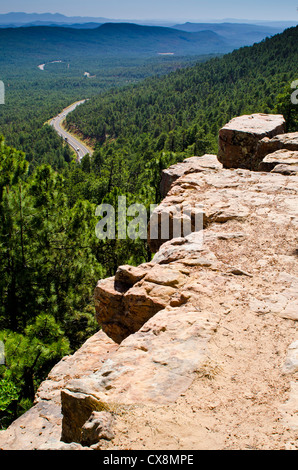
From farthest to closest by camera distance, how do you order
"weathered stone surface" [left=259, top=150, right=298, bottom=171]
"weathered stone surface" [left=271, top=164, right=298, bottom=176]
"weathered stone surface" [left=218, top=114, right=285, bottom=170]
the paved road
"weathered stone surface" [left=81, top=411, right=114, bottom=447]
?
the paved road < "weathered stone surface" [left=218, top=114, right=285, bottom=170] < "weathered stone surface" [left=259, top=150, right=298, bottom=171] < "weathered stone surface" [left=271, top=164, right=298, bottom=176] < "weathered stone surface" [left=81, top=411, right=114, bottom=447]

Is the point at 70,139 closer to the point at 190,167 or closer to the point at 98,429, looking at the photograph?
the point at 190,167

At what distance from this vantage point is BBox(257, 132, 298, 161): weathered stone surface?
1538 centimetres

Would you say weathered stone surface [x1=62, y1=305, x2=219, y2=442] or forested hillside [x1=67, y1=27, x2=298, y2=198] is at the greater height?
forested hillside [x1=67, y1=27, x2=298, y2=198]

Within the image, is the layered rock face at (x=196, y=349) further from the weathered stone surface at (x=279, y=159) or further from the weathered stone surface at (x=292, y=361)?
the weathered stone surface at (x=279, y=159)

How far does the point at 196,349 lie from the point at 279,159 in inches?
441

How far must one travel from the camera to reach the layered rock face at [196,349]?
171 inches

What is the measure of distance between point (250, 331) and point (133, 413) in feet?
8.63

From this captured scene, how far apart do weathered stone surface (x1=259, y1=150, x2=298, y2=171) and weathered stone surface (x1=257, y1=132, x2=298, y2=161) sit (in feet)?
2.18

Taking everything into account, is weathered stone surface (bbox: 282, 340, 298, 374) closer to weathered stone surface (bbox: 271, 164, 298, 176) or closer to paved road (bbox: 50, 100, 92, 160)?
weathered stone surface (bbox: 271, 164, 298, 176)

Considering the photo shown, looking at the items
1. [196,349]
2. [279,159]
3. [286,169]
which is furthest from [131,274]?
[279,159]

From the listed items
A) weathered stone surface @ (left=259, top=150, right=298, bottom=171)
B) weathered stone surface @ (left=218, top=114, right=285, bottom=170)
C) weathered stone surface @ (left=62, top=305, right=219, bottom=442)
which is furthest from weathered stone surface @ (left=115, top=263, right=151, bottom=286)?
weathered stone surface @ (left=218, top=114, right=285, bottom=170)

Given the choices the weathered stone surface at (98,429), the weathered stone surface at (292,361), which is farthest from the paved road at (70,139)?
the weathered stone surface at (98,429)

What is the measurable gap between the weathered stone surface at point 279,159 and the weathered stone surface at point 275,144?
2.18ft

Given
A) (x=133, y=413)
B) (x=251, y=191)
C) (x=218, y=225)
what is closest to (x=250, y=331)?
(x=133, y=413)
